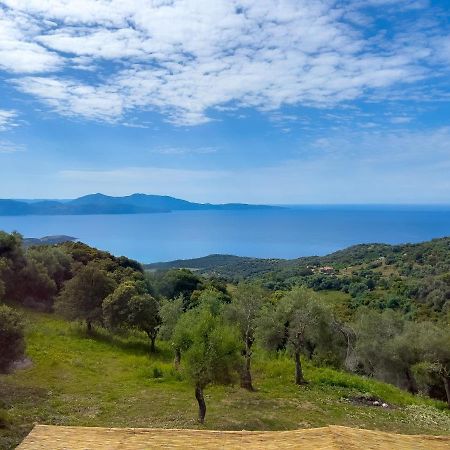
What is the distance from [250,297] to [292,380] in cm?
765

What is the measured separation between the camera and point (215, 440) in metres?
13.6

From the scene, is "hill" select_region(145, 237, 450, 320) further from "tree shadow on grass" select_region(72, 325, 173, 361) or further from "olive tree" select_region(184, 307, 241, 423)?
"olive tree" select_region(184, 307, 241, 423)

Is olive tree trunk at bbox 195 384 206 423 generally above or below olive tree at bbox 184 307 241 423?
below

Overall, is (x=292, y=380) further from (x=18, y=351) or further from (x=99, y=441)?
(x=99, y=441)

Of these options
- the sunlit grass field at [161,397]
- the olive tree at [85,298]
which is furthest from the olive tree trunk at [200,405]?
the olive tree at [85,298]

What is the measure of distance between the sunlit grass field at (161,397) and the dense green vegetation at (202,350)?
0.14m

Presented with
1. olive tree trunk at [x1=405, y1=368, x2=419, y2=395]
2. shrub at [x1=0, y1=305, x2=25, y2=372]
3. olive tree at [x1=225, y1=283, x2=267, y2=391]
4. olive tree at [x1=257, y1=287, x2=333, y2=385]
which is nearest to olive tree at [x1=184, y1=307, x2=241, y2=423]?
olive tree at [x1=225, y1=283, x2=267, y2=391]

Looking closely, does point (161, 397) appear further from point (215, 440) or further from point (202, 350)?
point (215, 440)

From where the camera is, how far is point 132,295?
46.3 metres

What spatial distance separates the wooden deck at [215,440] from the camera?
1270cm

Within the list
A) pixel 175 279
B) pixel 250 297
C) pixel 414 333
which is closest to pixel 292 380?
pixel 250 297

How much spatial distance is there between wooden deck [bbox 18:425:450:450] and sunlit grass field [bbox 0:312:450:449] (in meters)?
7.64

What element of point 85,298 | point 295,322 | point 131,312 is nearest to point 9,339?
point 131,312

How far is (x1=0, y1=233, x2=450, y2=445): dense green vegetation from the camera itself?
2553 cm
